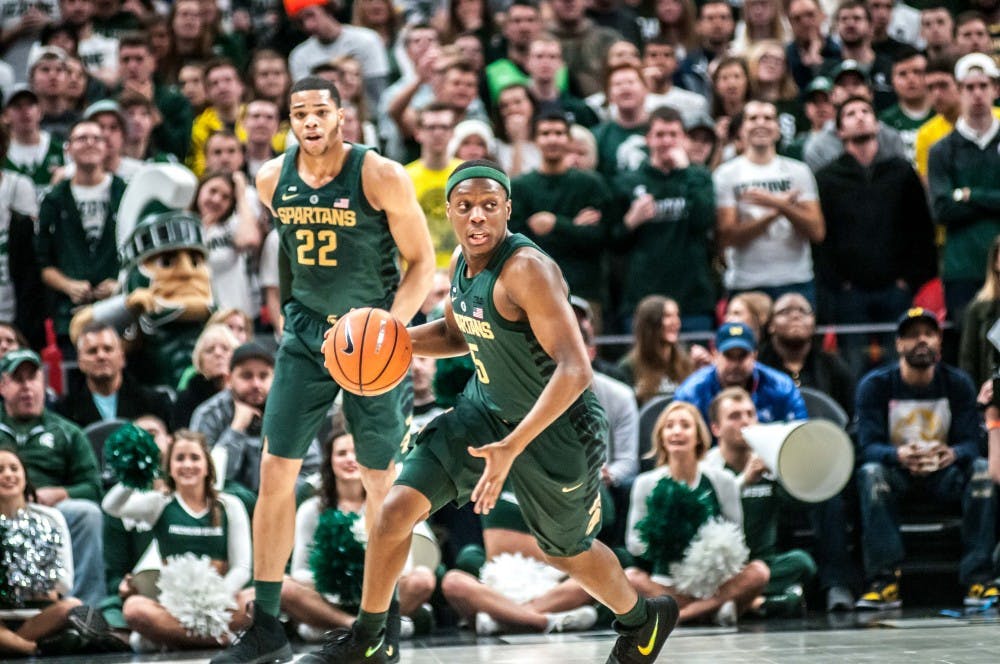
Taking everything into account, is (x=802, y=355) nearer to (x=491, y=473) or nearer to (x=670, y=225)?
(x=670, y=225)

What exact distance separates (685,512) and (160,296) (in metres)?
3.85

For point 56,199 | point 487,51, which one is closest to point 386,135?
point 487,51

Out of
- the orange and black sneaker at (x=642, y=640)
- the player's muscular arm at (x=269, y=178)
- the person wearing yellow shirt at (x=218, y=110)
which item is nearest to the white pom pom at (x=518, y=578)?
the orange and black sneaker at (x=642, y=640)

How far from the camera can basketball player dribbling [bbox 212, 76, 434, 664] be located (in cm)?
642

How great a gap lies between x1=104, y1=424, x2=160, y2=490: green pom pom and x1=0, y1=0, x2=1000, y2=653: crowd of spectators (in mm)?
221

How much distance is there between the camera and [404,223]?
6.64 m

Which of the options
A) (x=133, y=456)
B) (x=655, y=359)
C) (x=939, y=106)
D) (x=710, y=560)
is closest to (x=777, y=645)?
(x=710, y=560)

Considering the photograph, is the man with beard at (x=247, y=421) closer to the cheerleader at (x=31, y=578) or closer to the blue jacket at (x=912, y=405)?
the cheerleader at (x=31, y=578)

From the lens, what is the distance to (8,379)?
884cm

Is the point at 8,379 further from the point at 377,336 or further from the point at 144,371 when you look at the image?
the point at 377,336

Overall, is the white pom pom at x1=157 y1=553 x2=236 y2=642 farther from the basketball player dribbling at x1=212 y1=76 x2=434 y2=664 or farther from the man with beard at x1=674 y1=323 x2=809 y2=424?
the man with beard at x1=674 y1=323 x2=809 y2=424

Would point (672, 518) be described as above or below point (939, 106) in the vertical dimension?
below

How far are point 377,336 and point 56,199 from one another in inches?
226

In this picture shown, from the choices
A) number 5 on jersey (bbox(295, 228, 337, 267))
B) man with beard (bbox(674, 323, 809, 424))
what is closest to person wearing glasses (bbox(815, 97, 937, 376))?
man with beard (bbox(674, 323, 809, 424))
